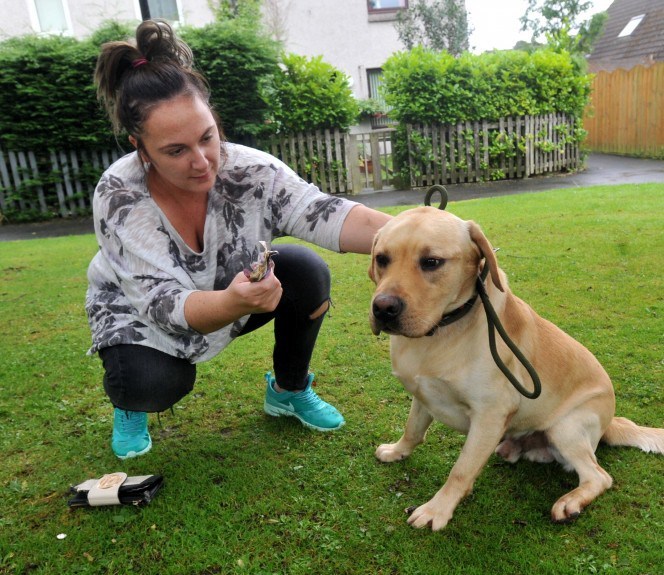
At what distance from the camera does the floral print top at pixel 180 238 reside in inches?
98.7

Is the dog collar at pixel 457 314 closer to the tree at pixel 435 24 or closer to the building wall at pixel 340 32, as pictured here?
the building wall at pixel 340 32

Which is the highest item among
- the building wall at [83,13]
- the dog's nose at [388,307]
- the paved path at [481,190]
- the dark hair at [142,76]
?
the building wall at [83,13]

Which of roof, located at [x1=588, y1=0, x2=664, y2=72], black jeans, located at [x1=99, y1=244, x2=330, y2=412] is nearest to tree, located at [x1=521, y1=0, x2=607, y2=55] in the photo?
roof, located at [x1=588, y1=0, x2=664, y2=72]

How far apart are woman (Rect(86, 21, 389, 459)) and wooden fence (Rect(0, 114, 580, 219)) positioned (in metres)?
8.89

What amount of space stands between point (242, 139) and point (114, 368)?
30.8 ft

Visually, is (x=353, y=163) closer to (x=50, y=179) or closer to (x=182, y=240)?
(x=50, y=179)

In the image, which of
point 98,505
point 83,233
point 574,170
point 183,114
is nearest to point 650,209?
point 574,170

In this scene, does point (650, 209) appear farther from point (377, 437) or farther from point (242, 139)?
point (242, 139)

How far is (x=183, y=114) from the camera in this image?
91.4 inches

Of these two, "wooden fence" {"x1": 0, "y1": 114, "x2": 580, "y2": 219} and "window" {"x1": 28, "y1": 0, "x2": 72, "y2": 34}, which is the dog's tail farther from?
"window" {"x1": 28, "y1": 0, "x2": 72, "y2": 34}

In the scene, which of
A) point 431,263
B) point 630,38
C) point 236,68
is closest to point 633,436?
point 431,263

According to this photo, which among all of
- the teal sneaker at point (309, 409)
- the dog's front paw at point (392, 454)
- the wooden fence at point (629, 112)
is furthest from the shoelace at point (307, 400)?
the wooden fence at point (629, 112)

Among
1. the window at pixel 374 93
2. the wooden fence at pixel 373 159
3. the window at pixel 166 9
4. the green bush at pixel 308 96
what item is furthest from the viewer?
the window at pixel 374 93

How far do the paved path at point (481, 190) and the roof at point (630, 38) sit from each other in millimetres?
10377
